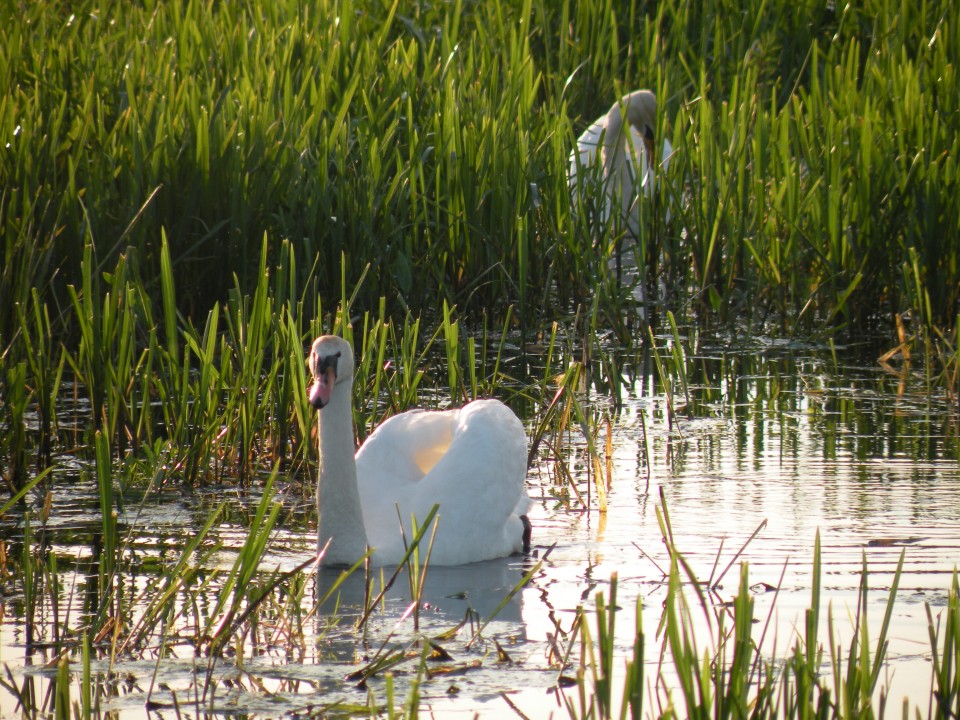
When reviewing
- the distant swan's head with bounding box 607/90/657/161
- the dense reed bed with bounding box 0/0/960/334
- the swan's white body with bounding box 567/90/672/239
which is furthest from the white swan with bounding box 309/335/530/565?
the distant swan's head with bounding box 607/90/657/161

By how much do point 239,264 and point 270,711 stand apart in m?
3.97

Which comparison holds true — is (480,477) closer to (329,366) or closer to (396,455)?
(396,455)

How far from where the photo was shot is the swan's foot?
5.01m

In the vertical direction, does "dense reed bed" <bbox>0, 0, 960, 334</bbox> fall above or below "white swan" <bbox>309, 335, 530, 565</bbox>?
above

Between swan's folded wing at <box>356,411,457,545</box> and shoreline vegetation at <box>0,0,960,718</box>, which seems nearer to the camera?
swan's folded wing at <box>356,411,457,545</box>

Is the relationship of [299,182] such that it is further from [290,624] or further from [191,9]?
[290,624]

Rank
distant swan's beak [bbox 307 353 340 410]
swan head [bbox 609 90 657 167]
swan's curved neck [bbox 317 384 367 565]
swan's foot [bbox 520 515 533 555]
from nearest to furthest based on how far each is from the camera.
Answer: distant swan's beak [bbox 307 353 340 410] → swan's curved neck [bbox 317 384 367 565] → swan's foot [bbox 520 515 533 555] → swan head [bbox 609 90 657 167]

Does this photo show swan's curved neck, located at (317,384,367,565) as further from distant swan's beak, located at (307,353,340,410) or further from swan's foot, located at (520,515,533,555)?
swan's foot, located at (520,515,533,555)

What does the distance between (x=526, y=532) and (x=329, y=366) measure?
2.79 ft

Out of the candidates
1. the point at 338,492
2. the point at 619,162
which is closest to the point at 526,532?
the point at 338,492

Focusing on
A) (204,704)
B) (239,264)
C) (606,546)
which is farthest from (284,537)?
(239,264)

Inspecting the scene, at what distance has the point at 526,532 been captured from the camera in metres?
5.07

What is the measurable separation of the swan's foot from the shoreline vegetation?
245 millimetres

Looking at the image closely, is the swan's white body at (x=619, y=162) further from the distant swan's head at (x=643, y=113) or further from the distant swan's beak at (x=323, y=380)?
the distant swan's beak at (x=323, y=380)
